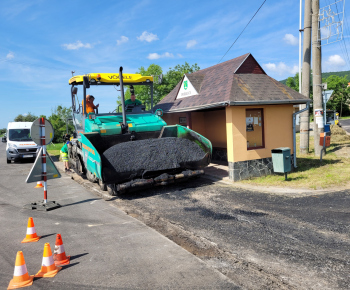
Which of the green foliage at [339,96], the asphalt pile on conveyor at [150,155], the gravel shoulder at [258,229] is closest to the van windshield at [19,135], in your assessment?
the gravel shoulder at [258,229]

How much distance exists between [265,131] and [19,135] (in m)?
14.6

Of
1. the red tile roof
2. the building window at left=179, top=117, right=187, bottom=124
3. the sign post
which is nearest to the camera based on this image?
the sign post

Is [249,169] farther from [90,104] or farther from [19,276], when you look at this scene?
[19,276]

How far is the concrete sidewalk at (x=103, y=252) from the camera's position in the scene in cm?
351

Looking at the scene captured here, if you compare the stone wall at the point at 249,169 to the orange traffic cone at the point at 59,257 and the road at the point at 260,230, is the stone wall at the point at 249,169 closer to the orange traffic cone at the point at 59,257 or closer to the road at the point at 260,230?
the road at the point at 260,230

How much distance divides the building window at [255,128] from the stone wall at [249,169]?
23.2 inches

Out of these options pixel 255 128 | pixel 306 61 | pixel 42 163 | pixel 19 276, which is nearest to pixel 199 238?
pixel 19 276

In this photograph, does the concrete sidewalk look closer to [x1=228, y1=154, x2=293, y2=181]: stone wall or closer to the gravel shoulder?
the gravel shoulder

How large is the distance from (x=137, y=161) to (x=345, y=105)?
69.5m

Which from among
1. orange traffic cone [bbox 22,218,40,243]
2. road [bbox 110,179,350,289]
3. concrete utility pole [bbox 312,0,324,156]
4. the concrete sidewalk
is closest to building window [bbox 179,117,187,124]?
concrete utility pole [bbox 312,0,324,156]

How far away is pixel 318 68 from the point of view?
12703mm

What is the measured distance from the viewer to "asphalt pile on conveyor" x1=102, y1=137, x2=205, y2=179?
7.51m

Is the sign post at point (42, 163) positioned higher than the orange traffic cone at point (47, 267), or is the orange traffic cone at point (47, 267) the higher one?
the sign post at point (42, 163)

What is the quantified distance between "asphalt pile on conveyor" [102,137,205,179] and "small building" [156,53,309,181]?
1604 mm
